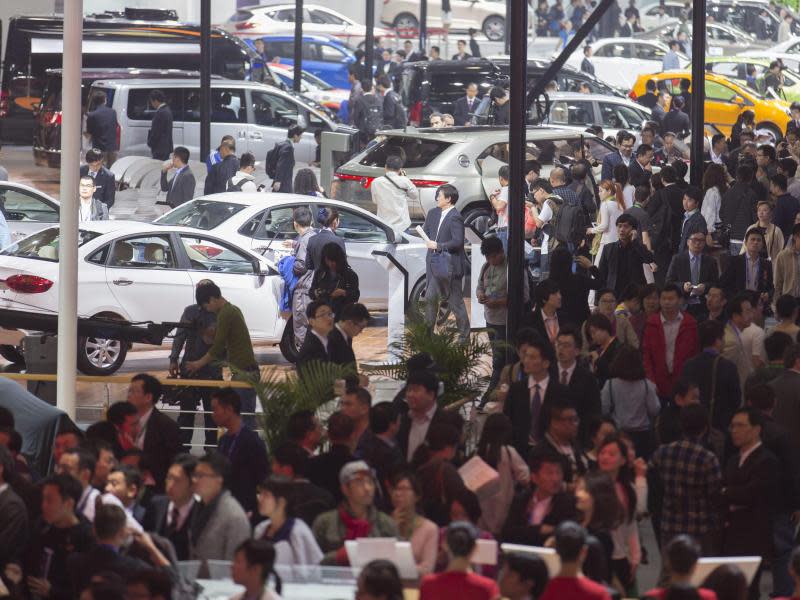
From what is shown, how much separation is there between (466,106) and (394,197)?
1398 centimetres

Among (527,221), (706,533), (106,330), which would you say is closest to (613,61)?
(527,221)

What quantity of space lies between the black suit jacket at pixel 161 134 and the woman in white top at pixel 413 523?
20.4 metres

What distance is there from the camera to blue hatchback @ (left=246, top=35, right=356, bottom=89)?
45.4 m

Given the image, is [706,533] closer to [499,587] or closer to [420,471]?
[420,471]

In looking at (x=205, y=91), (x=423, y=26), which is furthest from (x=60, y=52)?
(x=423, y=26)

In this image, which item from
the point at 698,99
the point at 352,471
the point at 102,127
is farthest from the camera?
the point at 102,127

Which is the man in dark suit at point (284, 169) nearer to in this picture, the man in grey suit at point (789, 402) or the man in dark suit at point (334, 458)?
the man in grey suit at point (789, 402)

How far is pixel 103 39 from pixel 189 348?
66.9 ft

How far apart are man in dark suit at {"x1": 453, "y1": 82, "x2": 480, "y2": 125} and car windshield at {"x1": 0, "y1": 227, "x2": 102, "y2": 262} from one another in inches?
691

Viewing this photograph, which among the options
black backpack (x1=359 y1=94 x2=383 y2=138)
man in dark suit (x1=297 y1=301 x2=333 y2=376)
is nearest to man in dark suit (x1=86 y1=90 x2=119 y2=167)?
black backpack (x1=359 y1=94 x2=383 y2=138)

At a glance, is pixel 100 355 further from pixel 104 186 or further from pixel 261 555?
pixel 261 555

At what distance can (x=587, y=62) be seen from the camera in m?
44.8

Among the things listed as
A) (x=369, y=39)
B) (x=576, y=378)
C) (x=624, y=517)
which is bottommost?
(x=624, y=517)

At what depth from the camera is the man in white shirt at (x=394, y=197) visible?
72.7 feet
